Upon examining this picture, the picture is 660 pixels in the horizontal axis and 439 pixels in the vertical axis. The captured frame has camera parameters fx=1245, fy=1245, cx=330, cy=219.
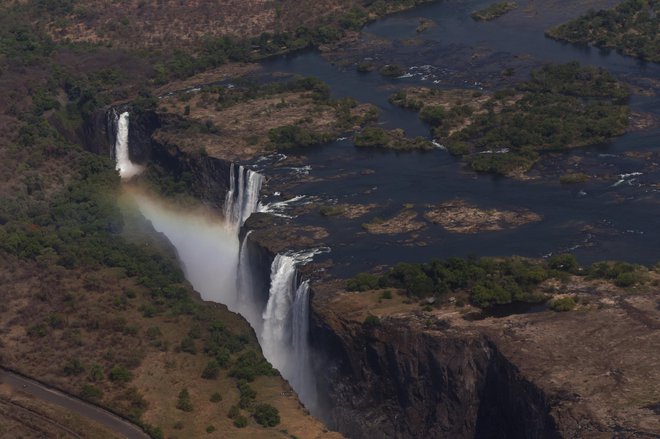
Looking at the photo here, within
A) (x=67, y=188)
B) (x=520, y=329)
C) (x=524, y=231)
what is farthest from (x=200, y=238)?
(x=520, y=329)

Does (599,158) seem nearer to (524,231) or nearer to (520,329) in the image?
(524,231)

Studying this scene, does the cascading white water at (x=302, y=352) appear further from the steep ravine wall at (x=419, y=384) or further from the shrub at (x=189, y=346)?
the shrub at (x=189, y=346)

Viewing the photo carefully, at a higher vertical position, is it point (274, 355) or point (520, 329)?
point (520, 329)

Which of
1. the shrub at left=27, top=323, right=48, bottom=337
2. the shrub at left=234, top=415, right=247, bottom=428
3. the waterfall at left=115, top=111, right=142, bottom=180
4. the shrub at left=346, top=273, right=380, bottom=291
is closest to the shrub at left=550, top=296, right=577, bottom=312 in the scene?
the shrub at left=346, top=273, right=380, bottom=291

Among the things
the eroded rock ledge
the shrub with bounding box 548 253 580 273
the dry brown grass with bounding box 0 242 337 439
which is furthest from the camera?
the shrub with bounding box 548 253 580 273

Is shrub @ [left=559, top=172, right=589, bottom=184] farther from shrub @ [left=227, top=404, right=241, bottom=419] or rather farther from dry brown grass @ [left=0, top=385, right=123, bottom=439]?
dry brown grass @ [left=0, top=385, right=123, bottom=439]

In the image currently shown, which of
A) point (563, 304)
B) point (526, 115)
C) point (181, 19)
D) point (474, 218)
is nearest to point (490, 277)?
point (563, 304)
